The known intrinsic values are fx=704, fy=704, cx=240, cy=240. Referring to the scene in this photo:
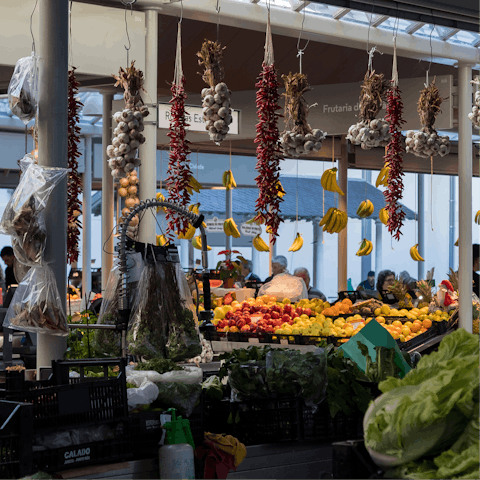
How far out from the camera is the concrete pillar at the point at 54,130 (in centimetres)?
321

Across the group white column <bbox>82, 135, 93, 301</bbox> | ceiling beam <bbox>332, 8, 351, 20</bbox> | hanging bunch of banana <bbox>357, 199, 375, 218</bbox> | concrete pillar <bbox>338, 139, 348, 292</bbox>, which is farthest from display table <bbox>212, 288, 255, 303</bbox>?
concrete pillar <bbox>338, 139, 348, 292</bbox>

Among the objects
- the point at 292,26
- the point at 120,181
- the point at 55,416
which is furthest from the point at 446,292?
the point at 55,416

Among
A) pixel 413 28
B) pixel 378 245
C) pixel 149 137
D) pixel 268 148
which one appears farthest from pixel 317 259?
pixel 268 148

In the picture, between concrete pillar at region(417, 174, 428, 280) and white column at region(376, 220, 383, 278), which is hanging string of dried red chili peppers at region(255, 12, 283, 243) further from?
white column at region(376, 220, 383, 278)

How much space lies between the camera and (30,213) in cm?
312

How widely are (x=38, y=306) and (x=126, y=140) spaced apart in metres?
1.53

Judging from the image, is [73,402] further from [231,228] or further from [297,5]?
[231,228]

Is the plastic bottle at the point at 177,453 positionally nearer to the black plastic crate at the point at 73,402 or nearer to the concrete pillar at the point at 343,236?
the black plastic crate at the point at 73,402

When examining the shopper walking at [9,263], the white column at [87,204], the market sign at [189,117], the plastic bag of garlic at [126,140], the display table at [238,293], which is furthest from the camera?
the white column at [87,204]

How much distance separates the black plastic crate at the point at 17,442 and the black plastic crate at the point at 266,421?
3.01 ft

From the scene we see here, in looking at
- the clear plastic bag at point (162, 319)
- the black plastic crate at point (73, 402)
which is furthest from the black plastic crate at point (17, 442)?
the clear plastic bag at point (162, 319)

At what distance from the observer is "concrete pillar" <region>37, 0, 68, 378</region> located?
3.21 m

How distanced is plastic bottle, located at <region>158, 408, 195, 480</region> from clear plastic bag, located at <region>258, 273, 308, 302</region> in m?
5.25

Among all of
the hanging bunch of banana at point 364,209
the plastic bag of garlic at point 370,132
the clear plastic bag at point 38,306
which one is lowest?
the clear plastic bag at point 38,306
